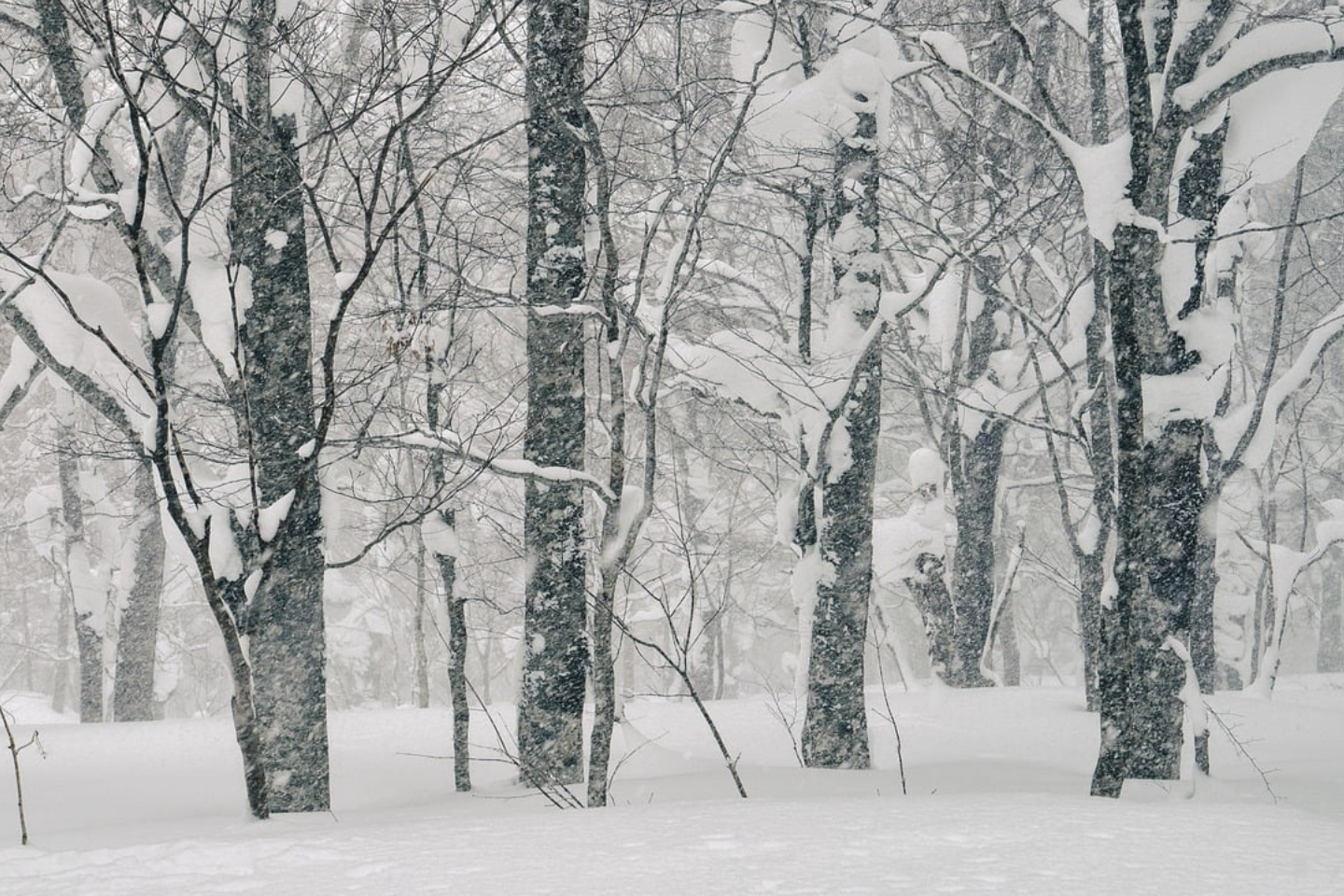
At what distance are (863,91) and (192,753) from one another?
730 centimetres

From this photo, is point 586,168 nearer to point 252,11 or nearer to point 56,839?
point 252,11

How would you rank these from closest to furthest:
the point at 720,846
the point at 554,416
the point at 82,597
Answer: the point at 720,846, the point at 554,416, the point at 82,597

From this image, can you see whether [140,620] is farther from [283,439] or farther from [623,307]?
[623,307]

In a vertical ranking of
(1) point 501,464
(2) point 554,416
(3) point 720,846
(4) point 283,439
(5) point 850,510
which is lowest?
(3) point 720,846

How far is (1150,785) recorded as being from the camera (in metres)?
5.07

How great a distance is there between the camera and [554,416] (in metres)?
6.43

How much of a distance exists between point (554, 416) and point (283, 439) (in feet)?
5.27

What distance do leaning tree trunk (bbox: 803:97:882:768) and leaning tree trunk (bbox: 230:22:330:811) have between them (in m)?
3.48

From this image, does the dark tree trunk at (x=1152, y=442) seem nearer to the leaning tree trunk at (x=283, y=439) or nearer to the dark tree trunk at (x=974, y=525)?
the leaning tree trunk at (x=283, y=439)

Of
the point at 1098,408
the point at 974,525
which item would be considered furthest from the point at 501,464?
the point at 974,525

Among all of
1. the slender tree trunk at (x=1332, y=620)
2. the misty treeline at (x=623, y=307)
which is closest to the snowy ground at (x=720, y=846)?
the misty treeline at (x=623, y=307)

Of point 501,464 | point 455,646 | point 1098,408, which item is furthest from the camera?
point 1098,408

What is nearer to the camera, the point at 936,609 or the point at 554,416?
the point at 554,416

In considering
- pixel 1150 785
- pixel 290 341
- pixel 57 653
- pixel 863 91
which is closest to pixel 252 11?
pixel 290 341
